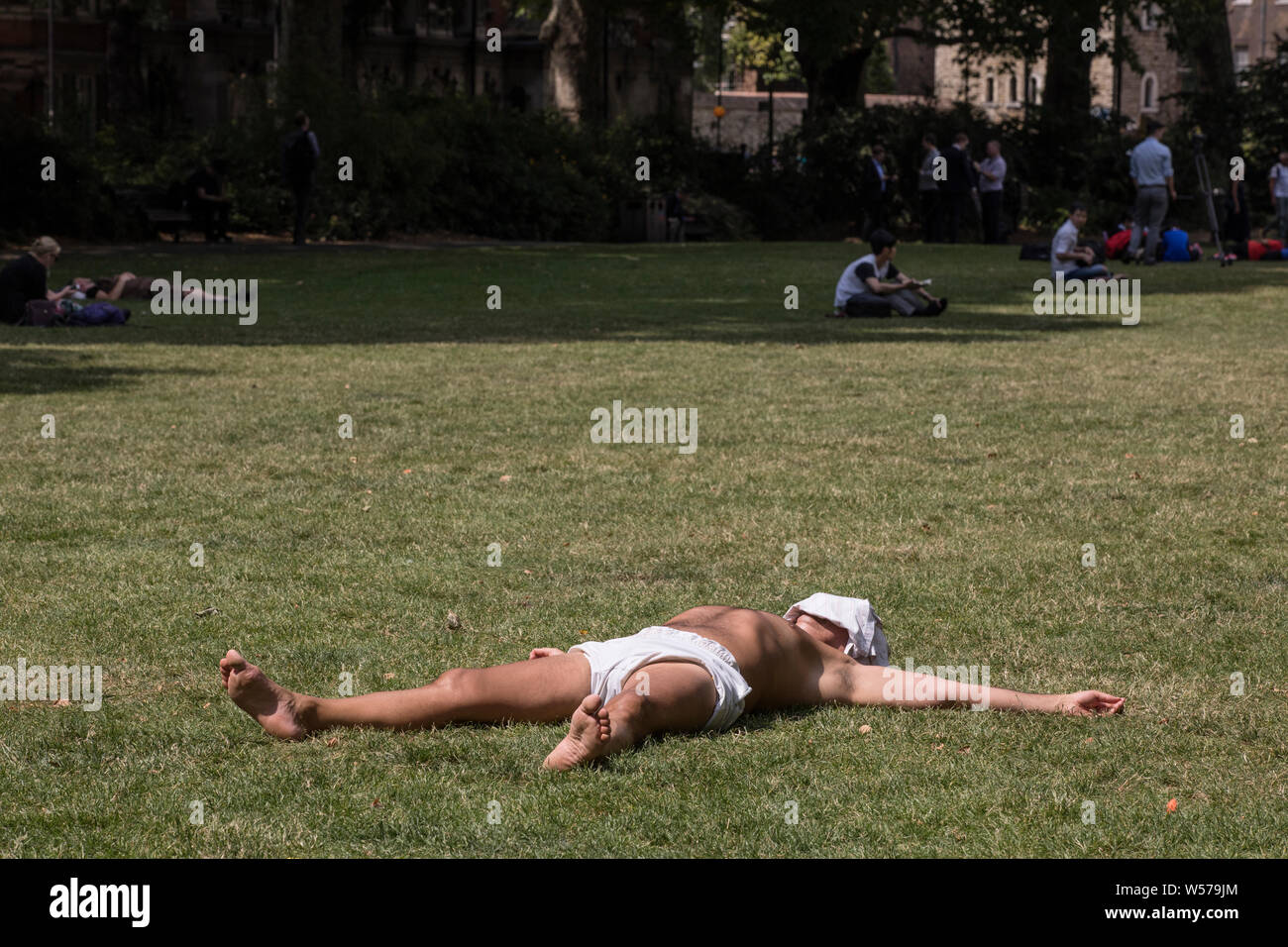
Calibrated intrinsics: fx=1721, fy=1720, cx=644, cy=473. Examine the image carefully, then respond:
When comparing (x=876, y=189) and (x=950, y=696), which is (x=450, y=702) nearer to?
→ (x=950, y=696)

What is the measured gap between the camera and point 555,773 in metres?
4.82

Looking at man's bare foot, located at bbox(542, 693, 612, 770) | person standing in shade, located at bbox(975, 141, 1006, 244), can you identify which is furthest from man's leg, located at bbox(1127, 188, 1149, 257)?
man's bare foot, located at bbox(542, 693, 612, 770)

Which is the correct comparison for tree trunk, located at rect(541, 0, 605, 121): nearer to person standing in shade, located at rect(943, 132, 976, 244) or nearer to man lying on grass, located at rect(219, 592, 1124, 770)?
person standing in shade, located at rect(943, 132, 976, 244)

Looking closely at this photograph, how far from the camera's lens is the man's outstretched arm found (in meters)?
5.42

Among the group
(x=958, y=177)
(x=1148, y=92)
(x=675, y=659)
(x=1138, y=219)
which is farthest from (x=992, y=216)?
(x=1148, y=92)

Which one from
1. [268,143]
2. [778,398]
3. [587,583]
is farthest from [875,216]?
[587,583]

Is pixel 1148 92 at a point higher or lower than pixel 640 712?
higher

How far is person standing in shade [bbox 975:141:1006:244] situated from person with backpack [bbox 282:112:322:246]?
1422cm

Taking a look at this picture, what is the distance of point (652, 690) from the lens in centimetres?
512

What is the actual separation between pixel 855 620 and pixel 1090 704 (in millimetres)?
824

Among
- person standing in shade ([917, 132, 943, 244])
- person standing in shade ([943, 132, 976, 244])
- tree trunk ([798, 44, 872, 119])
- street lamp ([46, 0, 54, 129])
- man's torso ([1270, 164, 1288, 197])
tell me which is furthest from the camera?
street lamp ([46, 0, 54, 129])

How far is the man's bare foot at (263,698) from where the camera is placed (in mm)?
4957

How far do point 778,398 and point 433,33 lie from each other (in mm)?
59149

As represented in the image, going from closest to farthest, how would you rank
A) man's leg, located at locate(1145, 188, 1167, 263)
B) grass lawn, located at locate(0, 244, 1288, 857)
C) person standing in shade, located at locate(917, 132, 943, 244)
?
grass lawn, located at locate(0, 244, 1288, 857) → man's leg, located at locate(1145, 188, 1167, 263) → person standing in shade, located at locate(917, 132, 943, 244)
